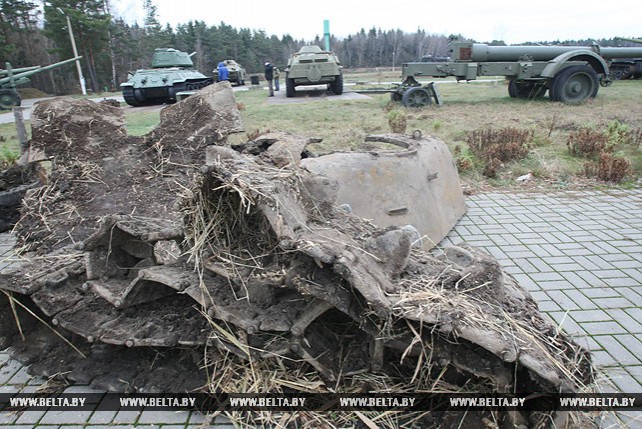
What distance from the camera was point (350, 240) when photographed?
2.75 m

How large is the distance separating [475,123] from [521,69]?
4212mm

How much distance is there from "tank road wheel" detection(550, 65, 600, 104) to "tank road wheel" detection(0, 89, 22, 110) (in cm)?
2216

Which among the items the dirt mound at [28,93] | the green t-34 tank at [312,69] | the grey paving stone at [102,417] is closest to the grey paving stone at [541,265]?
the grey paving stone at [102,417]

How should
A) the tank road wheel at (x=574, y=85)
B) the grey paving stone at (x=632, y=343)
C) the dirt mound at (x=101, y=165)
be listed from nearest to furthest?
the grey paving stone at (x=632, y=343)
the dirt mound at (x=101, y=165)
the tank road wheel at (x=574, y=85)

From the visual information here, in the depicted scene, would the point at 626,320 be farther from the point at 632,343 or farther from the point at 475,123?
the point at 475,123

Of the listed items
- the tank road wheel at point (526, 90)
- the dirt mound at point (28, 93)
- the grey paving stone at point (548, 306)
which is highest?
the tank road wheel at point (526, 90)

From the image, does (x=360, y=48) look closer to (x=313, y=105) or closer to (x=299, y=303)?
(x=313, y=105)

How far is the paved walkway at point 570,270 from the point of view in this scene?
288 centimetres

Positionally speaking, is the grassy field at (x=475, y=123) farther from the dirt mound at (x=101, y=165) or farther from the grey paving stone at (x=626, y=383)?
the grey paving stone at (x=626, y=383)

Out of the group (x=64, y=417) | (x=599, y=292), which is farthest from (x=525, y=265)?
(x=64, y=417)

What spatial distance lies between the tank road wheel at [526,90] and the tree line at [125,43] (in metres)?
29.2

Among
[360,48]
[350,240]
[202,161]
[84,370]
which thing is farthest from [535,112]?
[360,48]

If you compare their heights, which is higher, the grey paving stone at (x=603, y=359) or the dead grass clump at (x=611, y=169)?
the dead grass clump at (x=611, y=169)

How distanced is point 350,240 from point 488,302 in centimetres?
89
